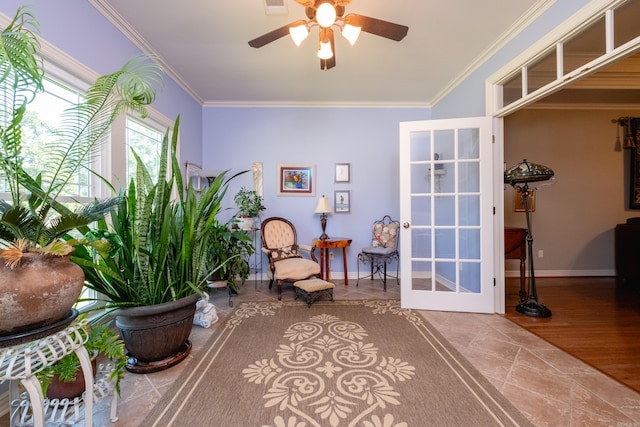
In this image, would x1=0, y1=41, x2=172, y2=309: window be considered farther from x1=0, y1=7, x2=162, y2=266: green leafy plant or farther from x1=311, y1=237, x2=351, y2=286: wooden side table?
x1=311, y1=237, x2=351, y2=286: wooden side table

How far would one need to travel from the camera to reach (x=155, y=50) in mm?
2619

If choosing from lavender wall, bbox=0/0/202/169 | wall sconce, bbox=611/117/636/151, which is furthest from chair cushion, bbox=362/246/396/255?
wall sconce, bbox=611/117/636/151

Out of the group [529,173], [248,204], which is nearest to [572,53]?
[529,173]

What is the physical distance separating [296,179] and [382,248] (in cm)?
169

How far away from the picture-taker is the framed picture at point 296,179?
13.1ft

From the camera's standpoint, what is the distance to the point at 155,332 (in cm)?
166

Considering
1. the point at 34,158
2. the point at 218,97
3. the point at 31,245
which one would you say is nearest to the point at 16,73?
the point at 31,245

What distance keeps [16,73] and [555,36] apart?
3.26 m

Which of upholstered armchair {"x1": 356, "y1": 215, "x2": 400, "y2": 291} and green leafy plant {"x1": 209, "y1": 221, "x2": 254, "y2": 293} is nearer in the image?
green leafy plant {"x1": 209, "y1": 221, "x2": 254, "y2": 293}

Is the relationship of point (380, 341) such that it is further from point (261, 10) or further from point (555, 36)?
point (261, 10)

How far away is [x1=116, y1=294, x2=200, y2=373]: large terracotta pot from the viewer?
1.62 m

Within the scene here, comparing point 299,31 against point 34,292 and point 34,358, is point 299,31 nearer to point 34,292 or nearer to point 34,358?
point 34,292

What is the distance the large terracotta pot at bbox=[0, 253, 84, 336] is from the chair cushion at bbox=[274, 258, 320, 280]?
2139 mm

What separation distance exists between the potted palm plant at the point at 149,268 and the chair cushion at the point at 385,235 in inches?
104
